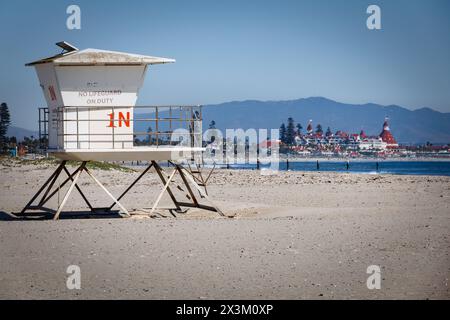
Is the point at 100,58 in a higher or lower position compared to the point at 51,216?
higher

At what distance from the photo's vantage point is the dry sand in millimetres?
10836

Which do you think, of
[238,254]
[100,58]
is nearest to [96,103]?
[100,58]

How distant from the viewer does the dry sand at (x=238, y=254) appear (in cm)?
1084

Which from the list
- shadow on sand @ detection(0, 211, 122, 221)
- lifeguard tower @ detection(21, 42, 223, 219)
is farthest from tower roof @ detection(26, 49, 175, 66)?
shadow on sand @ detection(0, 211, 122, 221)

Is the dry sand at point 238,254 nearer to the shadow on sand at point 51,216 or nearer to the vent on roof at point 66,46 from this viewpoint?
the shadow on sand at point 51,216

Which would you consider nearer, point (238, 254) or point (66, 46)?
point (238, 254)

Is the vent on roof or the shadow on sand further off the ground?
the vent on roof

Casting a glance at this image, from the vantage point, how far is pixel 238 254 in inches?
546

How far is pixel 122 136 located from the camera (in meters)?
20.6

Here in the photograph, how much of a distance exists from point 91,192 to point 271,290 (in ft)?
70.8

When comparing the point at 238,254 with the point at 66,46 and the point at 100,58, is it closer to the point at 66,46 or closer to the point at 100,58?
the point at 100,58

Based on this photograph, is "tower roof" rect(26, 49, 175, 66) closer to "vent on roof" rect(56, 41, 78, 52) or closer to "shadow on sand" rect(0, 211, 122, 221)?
"vent on roof" rect(56, 41, 78, 52)
